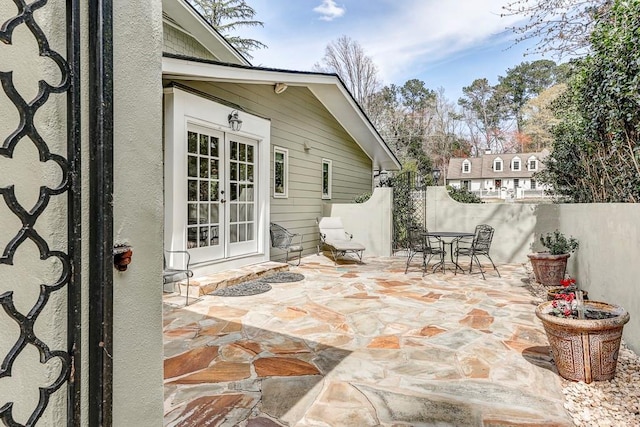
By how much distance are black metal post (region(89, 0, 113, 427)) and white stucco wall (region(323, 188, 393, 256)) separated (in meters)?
8.42

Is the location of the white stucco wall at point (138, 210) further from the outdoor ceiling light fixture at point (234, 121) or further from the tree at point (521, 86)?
the tree at point (521, 86)

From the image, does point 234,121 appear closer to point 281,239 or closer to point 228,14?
point 281,239

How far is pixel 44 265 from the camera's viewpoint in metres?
0.91

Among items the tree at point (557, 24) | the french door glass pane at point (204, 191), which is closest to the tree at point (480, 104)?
the tree at point (557, 24)

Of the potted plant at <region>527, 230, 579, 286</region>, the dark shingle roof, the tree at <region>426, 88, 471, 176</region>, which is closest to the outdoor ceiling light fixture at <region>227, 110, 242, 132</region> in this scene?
the potted plant at <region>527, 230, 579, 286</region>

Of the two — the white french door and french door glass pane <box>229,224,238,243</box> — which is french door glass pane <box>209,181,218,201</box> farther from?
french door glass pane <box>229,224,238,243</box>

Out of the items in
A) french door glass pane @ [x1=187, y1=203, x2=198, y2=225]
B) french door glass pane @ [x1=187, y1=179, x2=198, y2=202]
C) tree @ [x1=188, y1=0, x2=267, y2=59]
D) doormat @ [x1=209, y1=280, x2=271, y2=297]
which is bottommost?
doormat @ [x1=209, y1=280, x2=271, y2=297]

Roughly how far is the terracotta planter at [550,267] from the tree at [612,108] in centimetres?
101

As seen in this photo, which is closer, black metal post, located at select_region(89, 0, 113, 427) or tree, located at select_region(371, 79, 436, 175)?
black metal post, located at select_region(89, 0, 113, 427)

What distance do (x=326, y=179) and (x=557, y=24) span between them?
614 cm

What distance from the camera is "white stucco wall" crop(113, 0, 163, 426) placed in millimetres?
1043

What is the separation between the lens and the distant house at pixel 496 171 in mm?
33188

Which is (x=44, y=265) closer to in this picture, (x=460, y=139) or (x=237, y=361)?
(x=237, y=361)

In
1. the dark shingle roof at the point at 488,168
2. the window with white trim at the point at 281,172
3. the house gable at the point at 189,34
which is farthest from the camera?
the dark shingle roof at the point at 488,168
